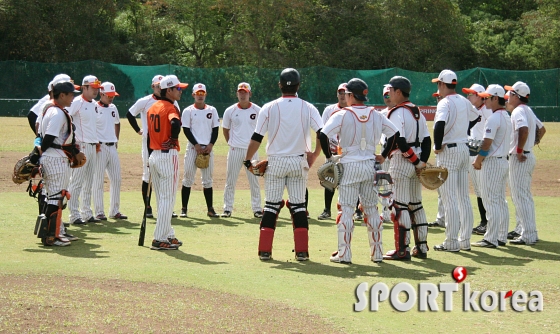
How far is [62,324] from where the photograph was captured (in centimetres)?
650

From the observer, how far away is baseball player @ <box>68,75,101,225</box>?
1227 cm

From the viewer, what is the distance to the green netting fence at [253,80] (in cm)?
3975

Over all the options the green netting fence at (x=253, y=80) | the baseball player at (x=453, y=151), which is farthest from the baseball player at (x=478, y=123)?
the green netting fence at (x=253, y=80)

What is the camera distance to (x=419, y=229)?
977cm

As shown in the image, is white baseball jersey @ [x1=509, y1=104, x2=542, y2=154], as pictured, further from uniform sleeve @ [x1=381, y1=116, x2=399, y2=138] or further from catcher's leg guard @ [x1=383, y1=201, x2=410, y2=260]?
uniform sleeve @ [x1=381, y1=116, x2=399, y2=138]

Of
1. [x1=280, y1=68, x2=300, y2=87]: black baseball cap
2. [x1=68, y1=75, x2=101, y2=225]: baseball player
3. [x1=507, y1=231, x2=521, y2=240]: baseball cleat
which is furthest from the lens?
[x1=68, y1=75, x2=101, y2=225]: baseball player

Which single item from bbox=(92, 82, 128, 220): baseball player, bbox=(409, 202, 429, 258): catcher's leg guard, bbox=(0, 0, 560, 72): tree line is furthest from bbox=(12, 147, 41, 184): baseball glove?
bbox=(0, 0, 560, 72): tree line

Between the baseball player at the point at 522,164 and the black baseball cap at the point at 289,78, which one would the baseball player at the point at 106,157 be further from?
the baseball player at the point at 522,164

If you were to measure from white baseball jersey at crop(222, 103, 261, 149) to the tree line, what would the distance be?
34790 millimetres

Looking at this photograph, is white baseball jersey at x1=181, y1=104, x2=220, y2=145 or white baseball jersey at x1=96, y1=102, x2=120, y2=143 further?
white baseball jersey at x1=181, y1=104, x2=220, y2=145

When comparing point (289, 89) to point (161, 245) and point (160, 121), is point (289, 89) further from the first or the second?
point (161, 245)

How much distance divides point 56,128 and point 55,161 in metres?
0.46

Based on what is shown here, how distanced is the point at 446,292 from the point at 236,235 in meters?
4.46

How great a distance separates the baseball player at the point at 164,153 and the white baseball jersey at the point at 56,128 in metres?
1.09
